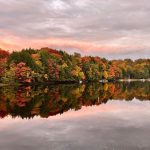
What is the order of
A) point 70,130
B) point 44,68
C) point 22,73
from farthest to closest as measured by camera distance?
point 44,68 < point 22,73 < point 70,130

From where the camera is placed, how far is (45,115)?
38.3 meters

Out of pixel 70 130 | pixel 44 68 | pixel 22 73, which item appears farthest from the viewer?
pixel 44 68

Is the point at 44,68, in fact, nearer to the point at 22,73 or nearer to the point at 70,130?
the point at 22,73

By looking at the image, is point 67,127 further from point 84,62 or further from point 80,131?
point 84,62

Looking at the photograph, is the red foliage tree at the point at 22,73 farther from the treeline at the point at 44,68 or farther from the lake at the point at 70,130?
the lake at the point at 70,130

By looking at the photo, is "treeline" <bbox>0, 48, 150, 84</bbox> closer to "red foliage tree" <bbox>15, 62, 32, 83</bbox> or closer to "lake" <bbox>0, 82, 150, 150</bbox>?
"red foliage tree" <bbox>15, 62, 32, 83</bbox>

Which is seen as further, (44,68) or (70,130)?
(44,68)

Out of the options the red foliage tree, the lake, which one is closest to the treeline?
the red foliage tree

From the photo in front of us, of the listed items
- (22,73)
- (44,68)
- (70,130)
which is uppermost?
(44,68)

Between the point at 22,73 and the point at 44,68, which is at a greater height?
the point at 44,68

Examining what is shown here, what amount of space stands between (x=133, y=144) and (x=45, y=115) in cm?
1668

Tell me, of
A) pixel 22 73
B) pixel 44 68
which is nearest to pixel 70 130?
pixel 22 73

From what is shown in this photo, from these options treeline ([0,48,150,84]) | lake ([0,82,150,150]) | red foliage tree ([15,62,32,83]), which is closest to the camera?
lake ([0,82,150,150])

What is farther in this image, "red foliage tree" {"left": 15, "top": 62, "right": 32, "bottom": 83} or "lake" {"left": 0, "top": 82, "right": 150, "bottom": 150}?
"red foliage tree" {"left": 15, "top": 62, "right": 32, "bottom": 83}
